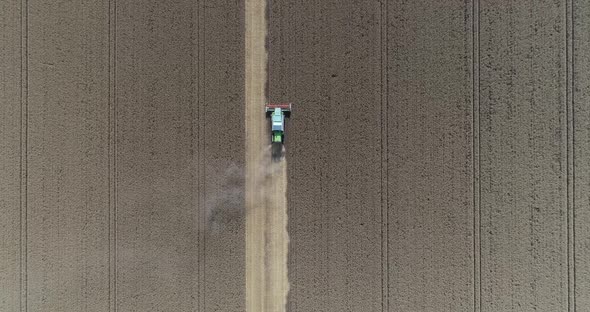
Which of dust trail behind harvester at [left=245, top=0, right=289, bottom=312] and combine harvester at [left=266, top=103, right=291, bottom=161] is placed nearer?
combine harvester at [left=266, top=103, right=291, bottom=161]

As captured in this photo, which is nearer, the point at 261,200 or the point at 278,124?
the point at 278,124

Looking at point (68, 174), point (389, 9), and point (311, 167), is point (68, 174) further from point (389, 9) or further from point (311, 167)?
point (389, 9)

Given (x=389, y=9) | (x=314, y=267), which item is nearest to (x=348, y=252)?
(x=314, y=267)

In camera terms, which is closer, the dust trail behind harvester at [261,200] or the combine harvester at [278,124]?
the combine harvester at [278,124]
